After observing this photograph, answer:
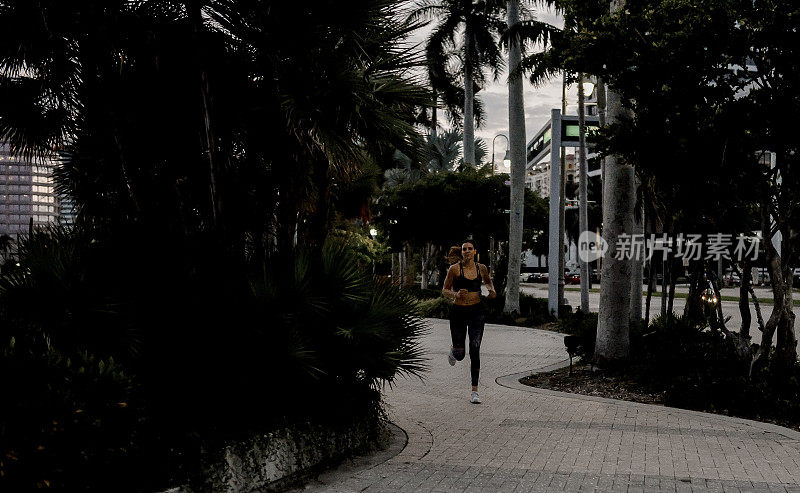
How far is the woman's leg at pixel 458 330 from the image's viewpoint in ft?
27.6

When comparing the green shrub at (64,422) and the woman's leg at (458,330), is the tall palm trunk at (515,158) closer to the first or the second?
the woman's leg at (458,330)

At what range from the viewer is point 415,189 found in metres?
31.0

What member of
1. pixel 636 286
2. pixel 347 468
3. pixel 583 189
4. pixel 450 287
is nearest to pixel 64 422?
pixel 347 468

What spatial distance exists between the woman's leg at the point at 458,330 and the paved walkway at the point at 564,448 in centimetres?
56

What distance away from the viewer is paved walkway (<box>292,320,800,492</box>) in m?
5.08

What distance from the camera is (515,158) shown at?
2203cm

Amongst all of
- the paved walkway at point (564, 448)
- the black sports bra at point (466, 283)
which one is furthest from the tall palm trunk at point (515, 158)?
the black sports bra at point (466, 283)

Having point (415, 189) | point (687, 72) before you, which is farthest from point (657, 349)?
point (415, 189)

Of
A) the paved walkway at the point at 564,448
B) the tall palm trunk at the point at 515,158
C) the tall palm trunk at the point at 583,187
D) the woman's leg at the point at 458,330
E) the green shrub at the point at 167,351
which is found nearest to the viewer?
the green shrub at the point at 167,351

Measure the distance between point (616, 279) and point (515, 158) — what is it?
40.1 feet

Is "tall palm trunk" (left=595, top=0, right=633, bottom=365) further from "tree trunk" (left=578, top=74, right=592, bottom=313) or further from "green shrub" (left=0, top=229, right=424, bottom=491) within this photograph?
"tree trunk" (left=578, top=74, right=592, bottom=313)

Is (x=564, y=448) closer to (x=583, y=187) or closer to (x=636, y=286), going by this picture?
(x=636, y=286)

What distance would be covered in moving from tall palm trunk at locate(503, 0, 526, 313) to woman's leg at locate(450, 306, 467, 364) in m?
13.3

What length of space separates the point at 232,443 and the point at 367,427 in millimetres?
1531
